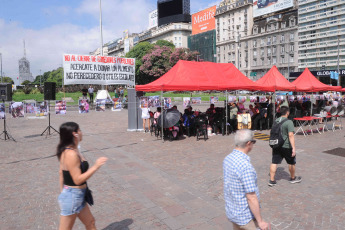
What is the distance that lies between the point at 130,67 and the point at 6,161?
8.22 m

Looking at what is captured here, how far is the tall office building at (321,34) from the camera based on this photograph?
55281 mm

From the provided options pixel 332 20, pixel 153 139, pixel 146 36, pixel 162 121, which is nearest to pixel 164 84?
pixel 162 121

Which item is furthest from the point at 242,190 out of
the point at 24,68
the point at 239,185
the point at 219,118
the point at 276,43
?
the point at 24,68

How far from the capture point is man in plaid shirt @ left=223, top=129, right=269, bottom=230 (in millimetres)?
2523

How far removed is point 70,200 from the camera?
286cm

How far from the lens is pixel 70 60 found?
12766 millimetres

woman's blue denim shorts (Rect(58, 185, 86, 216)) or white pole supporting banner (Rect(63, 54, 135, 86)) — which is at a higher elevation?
white pole supporting banner (Rect(63, 54, 135, 86))

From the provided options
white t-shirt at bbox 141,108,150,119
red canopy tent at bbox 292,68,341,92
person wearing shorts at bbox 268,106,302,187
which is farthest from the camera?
red canopy tent at bbox 292,68,341,92

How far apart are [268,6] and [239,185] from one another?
251 feet

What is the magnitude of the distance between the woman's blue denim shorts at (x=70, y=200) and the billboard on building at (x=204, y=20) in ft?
304

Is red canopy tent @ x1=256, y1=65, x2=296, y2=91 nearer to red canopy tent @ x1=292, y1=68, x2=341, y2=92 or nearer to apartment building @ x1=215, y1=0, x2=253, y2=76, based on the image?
red canopy tent @ x1=292, y1=68, x2=341, y2=92

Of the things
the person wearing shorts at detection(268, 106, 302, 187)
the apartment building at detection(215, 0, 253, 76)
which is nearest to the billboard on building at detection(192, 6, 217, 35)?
the apartment building at detection(215, 0, 253, 76)

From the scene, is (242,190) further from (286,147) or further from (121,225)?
(286,147)

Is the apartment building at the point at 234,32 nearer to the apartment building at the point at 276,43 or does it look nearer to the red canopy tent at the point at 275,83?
the apartment building at the point at 276,43
